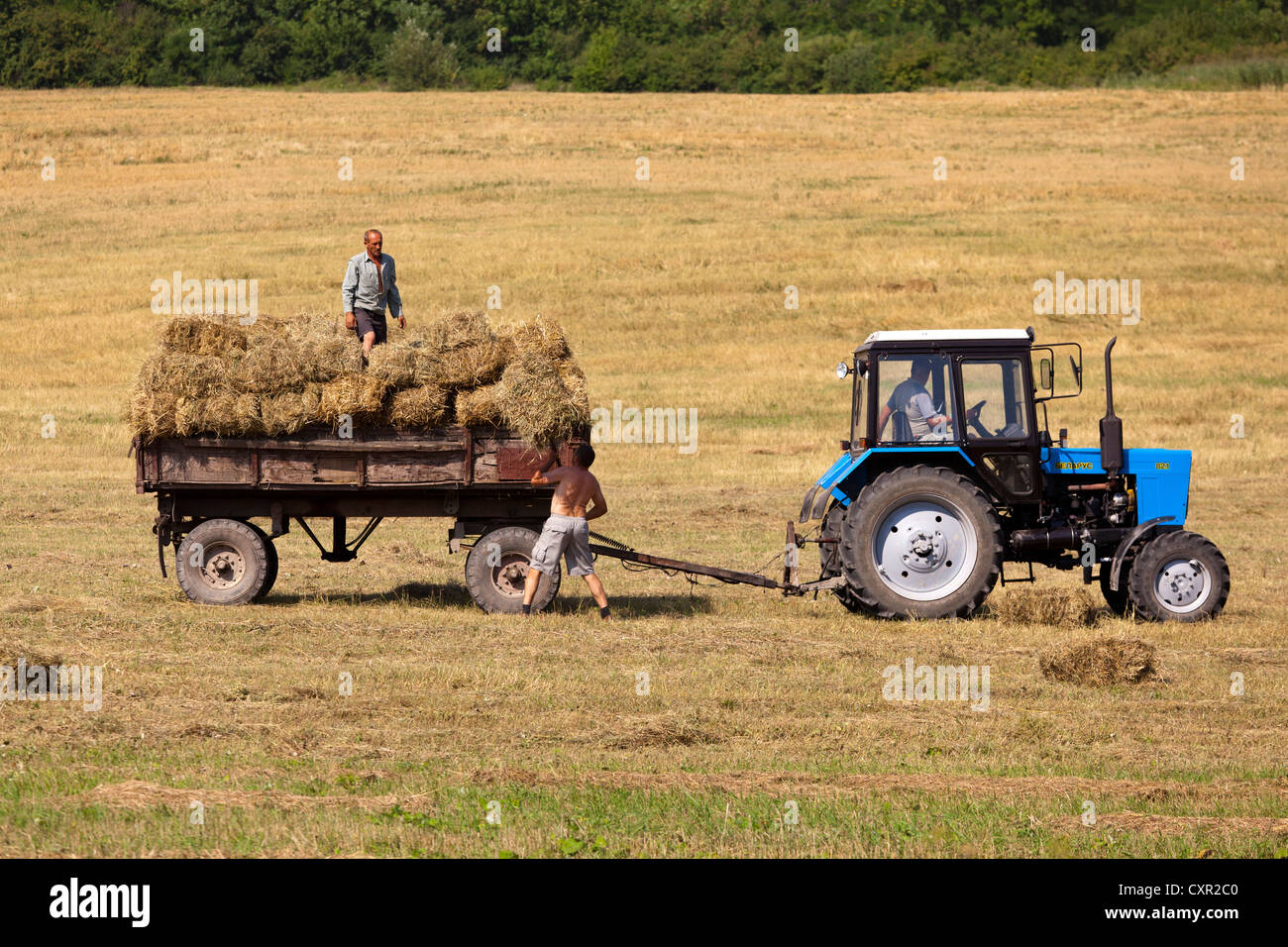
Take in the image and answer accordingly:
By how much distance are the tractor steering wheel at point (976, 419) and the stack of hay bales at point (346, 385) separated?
325 centimetres

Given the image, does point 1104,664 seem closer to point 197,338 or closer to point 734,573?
point 734,573

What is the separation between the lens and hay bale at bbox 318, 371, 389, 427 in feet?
41.2

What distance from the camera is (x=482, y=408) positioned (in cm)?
1255

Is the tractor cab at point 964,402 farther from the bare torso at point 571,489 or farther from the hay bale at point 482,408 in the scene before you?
the hay bale at point 482,408

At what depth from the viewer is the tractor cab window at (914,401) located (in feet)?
42.2

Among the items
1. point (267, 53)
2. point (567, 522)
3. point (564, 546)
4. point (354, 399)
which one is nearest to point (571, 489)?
point (567, 522)

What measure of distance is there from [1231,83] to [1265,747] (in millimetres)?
67589

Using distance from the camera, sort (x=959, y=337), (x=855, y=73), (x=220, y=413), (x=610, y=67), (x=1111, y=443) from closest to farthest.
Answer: (x=220, y=413)
(x=1111, y=443)
(x=959, y=337)
(x=855, y=73)
(x=610, y=67)

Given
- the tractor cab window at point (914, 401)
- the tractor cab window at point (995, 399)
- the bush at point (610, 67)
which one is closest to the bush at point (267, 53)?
the bush at point (610, 67)

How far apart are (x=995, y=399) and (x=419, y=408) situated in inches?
190

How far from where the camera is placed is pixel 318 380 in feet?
41.9

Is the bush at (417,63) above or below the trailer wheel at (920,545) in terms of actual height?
above

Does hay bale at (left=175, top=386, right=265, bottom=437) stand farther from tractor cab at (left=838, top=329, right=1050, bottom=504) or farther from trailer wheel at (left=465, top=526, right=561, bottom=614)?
tractor cab at (left=838, top=329, right=1050, bottom=504)

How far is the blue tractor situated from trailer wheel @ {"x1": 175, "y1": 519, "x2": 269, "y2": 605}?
495cm
